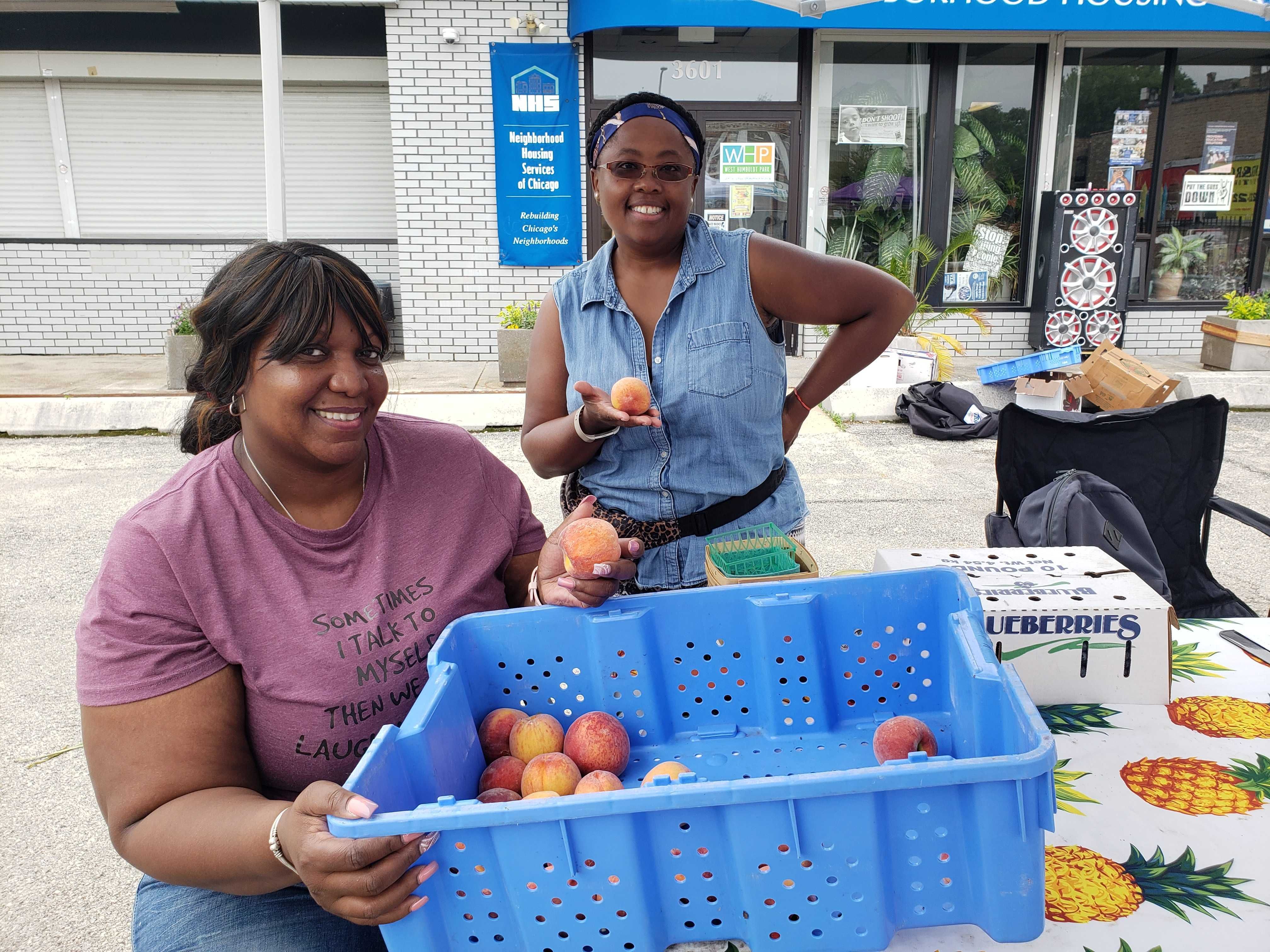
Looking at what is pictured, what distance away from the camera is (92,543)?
5270 mm

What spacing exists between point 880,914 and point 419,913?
22.8 inches

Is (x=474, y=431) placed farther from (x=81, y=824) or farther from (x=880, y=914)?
(x=880, y=914)

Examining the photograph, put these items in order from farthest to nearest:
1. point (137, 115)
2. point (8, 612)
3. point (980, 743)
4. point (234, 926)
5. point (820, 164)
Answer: point (137, 115)
point (820, 164)
point (8, 612)
point (234, 926)
point (980, 743)

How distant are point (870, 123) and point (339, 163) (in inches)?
225

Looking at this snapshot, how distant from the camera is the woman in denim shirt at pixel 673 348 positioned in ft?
7.31

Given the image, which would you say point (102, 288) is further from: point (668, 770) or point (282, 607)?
point (668, 770)

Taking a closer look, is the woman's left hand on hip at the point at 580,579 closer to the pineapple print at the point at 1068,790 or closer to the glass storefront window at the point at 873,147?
the pineapple print at the point at 1068,790

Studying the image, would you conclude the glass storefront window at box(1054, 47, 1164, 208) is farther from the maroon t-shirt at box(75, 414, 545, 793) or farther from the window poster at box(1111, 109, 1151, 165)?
the maroon t-shirt at box(75, 414, 545, 793)

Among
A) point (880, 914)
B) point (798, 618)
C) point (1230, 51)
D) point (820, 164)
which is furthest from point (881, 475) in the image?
point (1230, 51)

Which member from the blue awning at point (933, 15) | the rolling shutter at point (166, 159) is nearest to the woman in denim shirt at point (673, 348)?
the blue awning at point (933, 15)

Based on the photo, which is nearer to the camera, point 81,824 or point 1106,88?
point 81,824

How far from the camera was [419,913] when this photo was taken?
1.12 m

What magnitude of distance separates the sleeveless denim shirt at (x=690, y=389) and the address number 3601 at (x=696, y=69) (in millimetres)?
7333

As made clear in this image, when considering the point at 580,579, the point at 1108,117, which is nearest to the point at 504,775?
the point at 580,579
